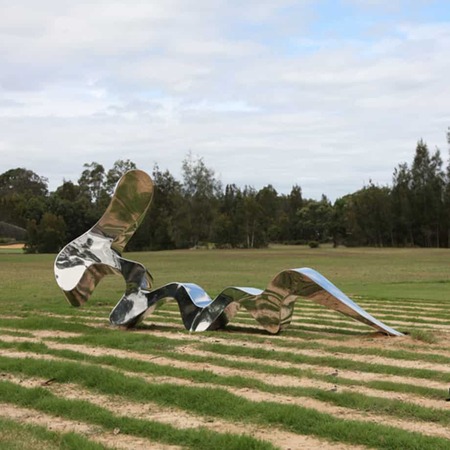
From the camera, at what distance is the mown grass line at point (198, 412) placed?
631cm

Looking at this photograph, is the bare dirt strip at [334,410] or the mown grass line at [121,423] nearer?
the mown grass line at [121,423]

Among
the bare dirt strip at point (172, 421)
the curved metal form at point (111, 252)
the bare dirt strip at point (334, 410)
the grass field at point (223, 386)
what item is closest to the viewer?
the bare dirt strip at point (172, 421)

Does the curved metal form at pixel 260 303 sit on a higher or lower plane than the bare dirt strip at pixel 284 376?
higher

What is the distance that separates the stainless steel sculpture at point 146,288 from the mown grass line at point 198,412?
4.34 meters

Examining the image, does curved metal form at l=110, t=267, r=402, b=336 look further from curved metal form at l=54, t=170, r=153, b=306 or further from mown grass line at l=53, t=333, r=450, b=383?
mown grass line at l=53, t=333, r=450, b=383

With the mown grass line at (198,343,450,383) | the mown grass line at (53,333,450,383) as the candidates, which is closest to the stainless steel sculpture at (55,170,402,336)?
the mown grass line at (53,333,450,383)

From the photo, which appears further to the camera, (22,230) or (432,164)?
(22,230)

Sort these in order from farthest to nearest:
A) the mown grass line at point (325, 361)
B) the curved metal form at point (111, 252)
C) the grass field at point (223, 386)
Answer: the curved metal form at point (111, 252)
the mown grass line at point (325, 361)
the grass field at point (223, 386)

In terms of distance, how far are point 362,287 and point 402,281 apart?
Result: 480cm

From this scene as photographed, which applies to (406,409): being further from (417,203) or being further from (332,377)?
(417,203)

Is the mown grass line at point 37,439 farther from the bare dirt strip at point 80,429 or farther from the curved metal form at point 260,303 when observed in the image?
the curved metal form at point 260,303

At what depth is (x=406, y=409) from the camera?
737 cm

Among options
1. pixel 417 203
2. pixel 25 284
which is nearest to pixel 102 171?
pixel 417 203

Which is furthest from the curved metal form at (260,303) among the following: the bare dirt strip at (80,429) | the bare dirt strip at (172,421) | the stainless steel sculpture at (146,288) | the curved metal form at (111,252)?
the bare dirt strip at (80,429)
